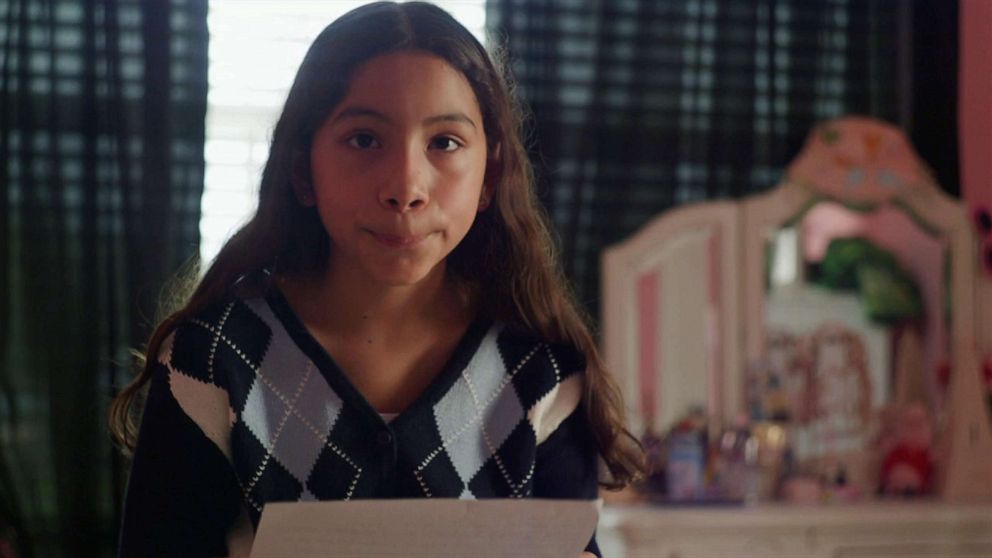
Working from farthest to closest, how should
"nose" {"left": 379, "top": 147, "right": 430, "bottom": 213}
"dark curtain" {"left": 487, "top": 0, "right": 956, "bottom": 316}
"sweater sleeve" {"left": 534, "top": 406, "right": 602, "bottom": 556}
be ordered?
1. "dark curtain" {"left": 487, "top": 0, "right": 956, "bottom": 316}
2. "sweater sleeve" {"left": 534, "top": 406, "right": 602, "bottom": 556}
3. "nose" {"left": 379, "top": 147, "right": 430, "bottom": 213}

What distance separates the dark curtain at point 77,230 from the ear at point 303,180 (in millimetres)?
1777

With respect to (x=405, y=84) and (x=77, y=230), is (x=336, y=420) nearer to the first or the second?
(x=405, y=84)

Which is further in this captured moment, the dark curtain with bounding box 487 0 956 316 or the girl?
the dark curtain with bounding box 487 0 956 316

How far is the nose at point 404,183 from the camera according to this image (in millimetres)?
801

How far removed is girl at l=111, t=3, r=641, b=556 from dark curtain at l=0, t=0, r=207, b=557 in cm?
173

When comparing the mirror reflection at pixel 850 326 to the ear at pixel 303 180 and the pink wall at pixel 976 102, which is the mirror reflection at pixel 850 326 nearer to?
the pink wall at pixel 976 102

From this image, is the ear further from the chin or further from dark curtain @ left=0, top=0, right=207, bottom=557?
dark curtain @ left=0, top=0, right=207, bottom=557

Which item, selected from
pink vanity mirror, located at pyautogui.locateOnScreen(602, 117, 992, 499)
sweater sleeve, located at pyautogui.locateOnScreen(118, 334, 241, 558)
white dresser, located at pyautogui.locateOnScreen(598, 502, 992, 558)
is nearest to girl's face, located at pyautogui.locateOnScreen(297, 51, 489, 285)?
sweater sleeve, located at pyautogui.locateOnScreen(118, 334, 241, 558)

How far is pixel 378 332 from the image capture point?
900 mm

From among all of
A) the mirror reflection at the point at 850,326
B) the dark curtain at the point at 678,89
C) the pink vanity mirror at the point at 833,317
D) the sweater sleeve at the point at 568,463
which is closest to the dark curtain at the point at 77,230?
the dark curtain at the point at 678,89

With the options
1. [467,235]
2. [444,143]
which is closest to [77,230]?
[467,235]

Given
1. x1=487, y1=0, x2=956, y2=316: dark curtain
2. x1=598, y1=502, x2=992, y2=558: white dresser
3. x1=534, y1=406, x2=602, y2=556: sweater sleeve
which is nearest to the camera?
x1=534, y1=406, x2=602, y2=556: sweater sleeve

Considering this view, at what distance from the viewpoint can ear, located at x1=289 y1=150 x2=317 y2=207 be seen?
0.89 meters

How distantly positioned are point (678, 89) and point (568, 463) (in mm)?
2059
